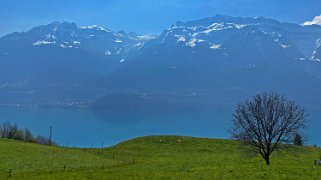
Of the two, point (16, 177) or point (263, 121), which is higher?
point (263, 121)

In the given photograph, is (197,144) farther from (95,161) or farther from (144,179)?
(144,179)

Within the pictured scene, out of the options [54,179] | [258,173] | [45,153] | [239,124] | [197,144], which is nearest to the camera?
[258,173]

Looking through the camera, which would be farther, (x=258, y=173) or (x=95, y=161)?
(x=95, y=161)

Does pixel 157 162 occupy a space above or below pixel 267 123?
below

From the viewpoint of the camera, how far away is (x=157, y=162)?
186 ft

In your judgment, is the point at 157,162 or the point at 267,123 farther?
the point at 157,162

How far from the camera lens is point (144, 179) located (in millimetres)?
35000

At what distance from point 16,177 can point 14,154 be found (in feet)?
69.4

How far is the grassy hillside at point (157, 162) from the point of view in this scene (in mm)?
36875

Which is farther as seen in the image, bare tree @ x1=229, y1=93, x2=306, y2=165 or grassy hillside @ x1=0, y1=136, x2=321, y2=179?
bare tree @ x1=229, y1=93, x2=306, y2=165

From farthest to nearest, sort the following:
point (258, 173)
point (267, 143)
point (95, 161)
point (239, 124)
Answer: point (95, 161) → point (239, 124) → point (267, 143) → point (258, 173)

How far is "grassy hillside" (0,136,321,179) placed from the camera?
3688cm

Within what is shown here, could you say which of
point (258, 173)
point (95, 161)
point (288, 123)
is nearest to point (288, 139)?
point (288, 123)

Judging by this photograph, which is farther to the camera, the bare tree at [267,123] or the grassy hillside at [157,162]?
the bare tree at [267,123]
